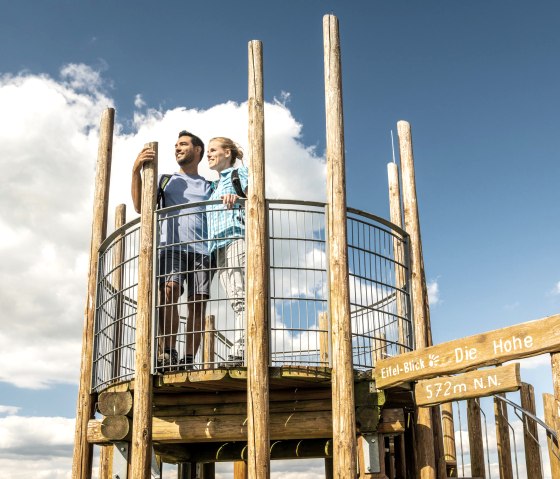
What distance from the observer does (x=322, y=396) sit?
9672mm

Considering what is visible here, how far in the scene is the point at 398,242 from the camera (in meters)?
11.4

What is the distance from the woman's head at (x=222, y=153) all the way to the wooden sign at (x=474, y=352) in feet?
11.2

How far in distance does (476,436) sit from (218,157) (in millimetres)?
6204

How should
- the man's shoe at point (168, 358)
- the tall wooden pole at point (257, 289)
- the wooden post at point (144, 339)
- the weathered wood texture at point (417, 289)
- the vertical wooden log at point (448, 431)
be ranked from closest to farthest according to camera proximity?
the tall wooden pole at point (257, 289) → the wooden post at point (144, 339) → the man's shoe at point (168, 358) → the weathered wood texture at point (417, 289) → the vertical wooden log at point (448, 431)

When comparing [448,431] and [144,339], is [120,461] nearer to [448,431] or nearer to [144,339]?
[144,339]

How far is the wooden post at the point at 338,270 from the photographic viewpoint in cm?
820

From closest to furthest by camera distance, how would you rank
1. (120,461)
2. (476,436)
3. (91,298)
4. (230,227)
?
(120,461) → (230,227) → (91,298) → (476,436)

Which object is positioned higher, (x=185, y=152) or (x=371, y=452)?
(x=185, y=152)

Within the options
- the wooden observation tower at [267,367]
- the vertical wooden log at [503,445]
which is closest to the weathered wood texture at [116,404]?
the wooden observation tower at [267,367]

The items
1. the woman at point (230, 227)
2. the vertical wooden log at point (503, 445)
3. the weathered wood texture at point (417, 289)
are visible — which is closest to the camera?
the woman at point (230, 227)

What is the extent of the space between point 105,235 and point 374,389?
4460mm

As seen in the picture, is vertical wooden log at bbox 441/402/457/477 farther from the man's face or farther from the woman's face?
the man's face

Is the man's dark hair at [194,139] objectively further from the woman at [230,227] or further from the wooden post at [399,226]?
the wooden post at [399,226]

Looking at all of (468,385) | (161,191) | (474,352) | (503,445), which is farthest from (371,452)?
(161,191)
